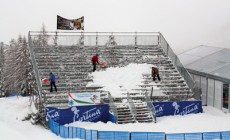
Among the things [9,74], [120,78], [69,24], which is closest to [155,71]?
[120,78]

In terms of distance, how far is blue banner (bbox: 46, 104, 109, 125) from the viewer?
98.9 feet

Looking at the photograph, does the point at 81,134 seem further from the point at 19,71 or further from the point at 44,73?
the point at 19,71

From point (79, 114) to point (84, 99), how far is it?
4.84ft

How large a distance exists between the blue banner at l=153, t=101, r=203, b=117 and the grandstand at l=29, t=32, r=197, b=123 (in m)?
0.98

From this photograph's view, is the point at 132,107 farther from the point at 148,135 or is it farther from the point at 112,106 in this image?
the point at 148,135

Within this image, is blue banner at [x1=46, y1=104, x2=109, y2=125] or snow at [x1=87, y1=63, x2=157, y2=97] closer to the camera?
blue banner at [x1=46, y1=104, x2=109, y2=125]

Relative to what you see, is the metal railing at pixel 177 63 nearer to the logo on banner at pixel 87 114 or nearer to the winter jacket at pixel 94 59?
the winter jacket at pixel 94 59

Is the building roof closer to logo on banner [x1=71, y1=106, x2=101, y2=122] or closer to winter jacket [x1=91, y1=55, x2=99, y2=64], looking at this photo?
winter jacket [x1=91, y1=55, x2=99, y2=64]

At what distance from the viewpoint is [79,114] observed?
101 feet

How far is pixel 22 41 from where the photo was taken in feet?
232

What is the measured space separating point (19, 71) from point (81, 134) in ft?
147

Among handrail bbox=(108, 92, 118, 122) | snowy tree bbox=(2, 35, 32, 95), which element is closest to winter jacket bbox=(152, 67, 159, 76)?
handrail bbox=(108, 92, 118, 122)

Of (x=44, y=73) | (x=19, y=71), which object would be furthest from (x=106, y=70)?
(x=19, y=71)

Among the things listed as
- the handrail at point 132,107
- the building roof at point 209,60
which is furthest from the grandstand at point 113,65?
the building roof at point 209,60
